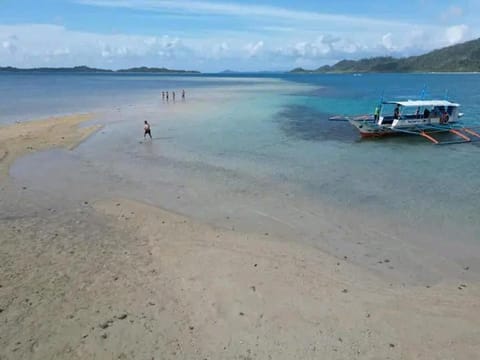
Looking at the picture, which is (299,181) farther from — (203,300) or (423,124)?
(423,124)

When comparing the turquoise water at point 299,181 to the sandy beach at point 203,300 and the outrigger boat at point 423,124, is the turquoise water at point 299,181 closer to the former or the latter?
the outrigger boat at point 423,124

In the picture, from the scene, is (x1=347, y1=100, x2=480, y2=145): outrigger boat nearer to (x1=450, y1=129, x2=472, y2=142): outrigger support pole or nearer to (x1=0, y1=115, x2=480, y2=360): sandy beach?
(x1=450, y1=129, x2=472, y2=142): outrigger support pole

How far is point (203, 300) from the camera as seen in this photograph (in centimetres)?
1001

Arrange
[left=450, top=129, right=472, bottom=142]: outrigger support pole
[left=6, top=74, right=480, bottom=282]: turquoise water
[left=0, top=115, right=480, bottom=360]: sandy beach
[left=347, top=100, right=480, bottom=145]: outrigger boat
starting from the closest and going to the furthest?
1. [left=0, top=115, right=480, bottom=360]: sandy beach
2. [left=6, top=74, right=480, bottom=282]: turquoise water
3. [left=450, top=129, right=472, bottom=142]: outrigger support pole
4. [left=347, top=100, right=480, bottom=145]: outrigger boat

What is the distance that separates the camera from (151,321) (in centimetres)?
911

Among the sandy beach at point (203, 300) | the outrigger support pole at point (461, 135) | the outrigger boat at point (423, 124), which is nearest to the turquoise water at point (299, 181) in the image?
the outrigger boat at point (423, 124)

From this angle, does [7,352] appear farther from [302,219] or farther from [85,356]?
[302,219]

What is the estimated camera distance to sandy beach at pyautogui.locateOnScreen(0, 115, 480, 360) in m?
8.37

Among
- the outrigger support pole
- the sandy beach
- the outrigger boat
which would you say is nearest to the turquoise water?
the outrigger boat

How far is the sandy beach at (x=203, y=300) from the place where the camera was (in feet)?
27.5

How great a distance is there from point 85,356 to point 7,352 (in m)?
1.62

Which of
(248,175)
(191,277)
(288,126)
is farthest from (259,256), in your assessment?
(288,126)

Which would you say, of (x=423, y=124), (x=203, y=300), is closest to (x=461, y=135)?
(x=423, y=124)

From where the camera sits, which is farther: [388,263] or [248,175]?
[248,175]
